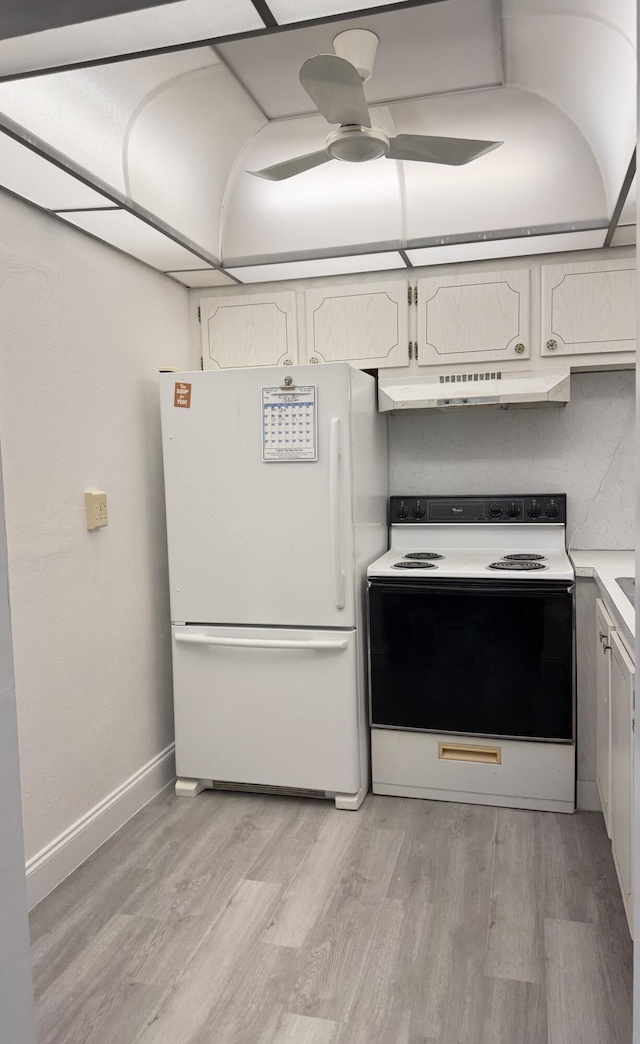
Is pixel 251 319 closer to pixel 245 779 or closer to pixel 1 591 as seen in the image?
pixel 245 779

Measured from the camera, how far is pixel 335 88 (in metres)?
1.70

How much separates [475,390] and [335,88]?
1420 millimetres

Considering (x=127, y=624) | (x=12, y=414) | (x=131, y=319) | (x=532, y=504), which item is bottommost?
(x=127, y=624)

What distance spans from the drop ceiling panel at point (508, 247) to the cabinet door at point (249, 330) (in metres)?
0.59

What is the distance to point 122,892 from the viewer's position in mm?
2279

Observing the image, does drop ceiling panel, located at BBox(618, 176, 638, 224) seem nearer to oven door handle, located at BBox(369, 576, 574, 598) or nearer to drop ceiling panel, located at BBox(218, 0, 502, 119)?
drop ceiling panel, located at BBox(218, 0, 502, 119)

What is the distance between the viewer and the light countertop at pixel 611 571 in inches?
75.4

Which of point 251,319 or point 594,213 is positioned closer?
point 594,213

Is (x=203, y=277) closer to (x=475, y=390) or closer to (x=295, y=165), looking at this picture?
(x=295, y=165)

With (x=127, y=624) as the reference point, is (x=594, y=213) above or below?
above

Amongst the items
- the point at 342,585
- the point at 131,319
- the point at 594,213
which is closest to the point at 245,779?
the point at 342,585

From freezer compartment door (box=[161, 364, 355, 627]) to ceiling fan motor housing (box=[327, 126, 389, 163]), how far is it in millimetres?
789

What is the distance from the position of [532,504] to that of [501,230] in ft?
3.71

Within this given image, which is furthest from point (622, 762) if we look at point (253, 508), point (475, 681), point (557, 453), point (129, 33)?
point (129, 33)
